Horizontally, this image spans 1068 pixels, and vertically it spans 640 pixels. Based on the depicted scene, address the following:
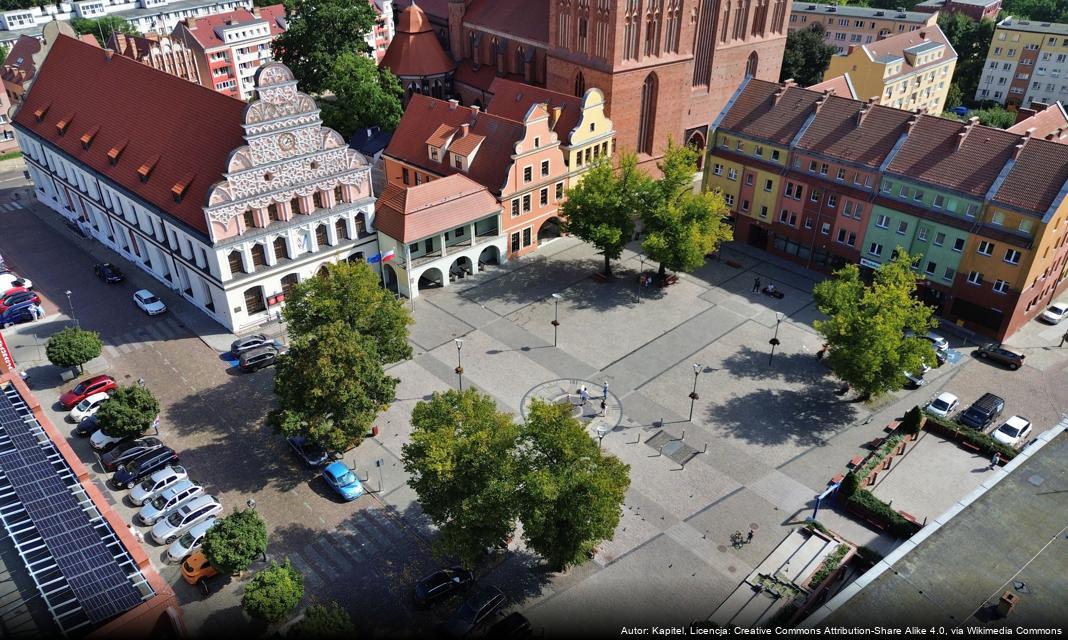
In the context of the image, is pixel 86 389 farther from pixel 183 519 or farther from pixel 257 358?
pixel 183 519

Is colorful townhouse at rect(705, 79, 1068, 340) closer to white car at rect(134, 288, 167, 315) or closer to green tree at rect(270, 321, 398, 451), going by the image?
green tree at rect(270, 321, 398, 451)

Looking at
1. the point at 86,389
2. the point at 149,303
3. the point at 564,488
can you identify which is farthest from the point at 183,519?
the point at 149,303

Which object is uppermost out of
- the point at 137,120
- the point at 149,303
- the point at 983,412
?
the point at 137,120

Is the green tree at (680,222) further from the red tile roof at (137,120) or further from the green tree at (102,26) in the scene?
the green tree at (102,26)

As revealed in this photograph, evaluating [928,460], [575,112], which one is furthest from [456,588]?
[575,112]

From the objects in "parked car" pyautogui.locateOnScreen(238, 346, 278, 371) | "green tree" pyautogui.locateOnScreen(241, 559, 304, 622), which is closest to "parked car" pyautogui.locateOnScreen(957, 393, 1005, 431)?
"green tree" pyautogui.locateOnScreen(241, 559, 304, 622)

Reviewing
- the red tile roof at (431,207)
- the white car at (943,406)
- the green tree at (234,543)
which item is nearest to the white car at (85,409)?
the green tree at (234,543)
